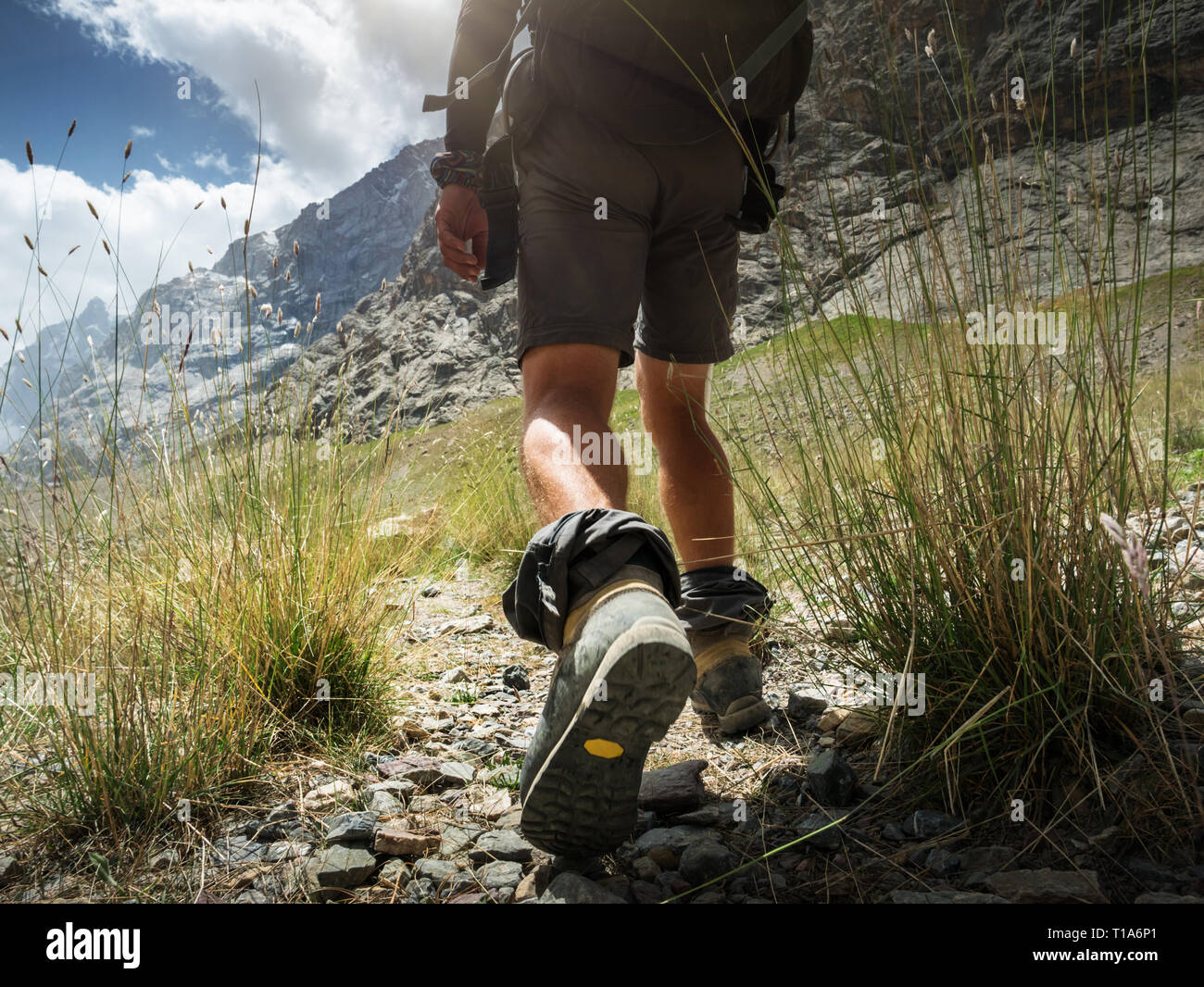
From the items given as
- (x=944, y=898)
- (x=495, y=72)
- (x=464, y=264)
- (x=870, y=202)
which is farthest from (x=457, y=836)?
(x=495, y=72)

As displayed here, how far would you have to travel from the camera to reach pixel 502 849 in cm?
114

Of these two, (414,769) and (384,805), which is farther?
(414,769)

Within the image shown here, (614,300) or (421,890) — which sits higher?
(614,300)

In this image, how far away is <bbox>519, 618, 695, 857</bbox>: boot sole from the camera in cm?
89

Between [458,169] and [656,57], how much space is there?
0.62 m

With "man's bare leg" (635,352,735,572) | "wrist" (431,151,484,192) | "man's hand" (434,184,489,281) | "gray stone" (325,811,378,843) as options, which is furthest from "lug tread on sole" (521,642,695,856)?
"wrist" (431,151,484,192)

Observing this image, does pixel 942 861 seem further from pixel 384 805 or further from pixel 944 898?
pixel 384 805

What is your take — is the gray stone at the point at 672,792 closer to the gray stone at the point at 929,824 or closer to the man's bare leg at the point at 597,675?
the man's bare leg at the point at 597,675

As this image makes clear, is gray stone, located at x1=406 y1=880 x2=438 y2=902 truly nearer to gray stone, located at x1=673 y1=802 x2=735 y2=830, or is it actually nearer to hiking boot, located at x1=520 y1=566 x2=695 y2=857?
hiking boot, located at x1=520 y1=566 x2=695 y2=857

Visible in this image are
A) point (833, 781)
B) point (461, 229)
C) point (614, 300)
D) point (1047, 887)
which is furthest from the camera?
point (461, 229)

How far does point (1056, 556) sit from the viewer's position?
1052 millimetres
